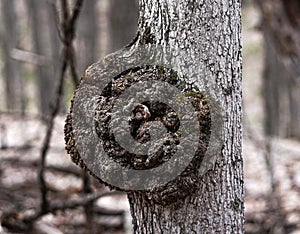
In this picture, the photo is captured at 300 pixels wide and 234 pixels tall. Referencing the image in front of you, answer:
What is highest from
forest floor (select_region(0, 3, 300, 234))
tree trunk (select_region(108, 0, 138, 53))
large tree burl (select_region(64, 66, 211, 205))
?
tree trunk (select_region(108, 0, 138, 53))

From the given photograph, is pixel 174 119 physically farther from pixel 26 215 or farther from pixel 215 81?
pixel 26 215

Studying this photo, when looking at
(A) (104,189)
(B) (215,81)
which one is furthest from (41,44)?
(B) (215,81)

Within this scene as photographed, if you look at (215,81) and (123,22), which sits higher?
(123,22)

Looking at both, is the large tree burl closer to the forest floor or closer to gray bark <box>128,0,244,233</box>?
gray bark <box>128,0,244,233</box>

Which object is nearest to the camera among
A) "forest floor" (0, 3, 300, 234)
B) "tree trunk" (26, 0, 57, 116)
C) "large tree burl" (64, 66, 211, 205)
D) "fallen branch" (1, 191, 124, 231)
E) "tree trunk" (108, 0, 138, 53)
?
"large tree burl" (64, 66, 211, 205)

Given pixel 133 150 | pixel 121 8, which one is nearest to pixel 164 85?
pixel 133 150

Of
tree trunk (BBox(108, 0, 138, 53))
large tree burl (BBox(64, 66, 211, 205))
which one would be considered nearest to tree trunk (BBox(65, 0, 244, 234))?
large tree burl (BBox(64, 66, 211, 205))

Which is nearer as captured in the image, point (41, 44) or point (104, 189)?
point (104, 189)
